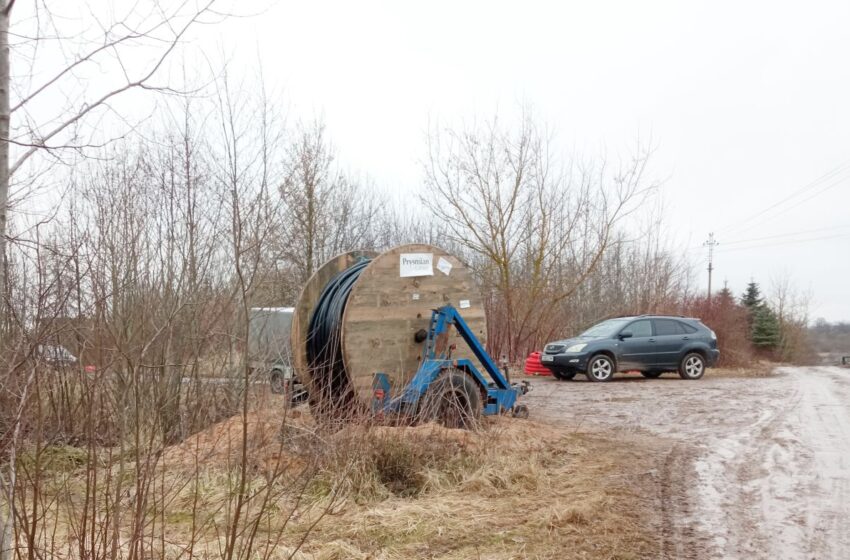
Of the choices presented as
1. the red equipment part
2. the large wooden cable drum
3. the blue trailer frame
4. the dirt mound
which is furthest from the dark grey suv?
the dirt mound

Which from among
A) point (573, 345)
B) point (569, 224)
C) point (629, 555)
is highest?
point (569, 224)

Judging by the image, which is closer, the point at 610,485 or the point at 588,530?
the point at 588,530

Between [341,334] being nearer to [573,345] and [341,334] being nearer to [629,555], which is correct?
[629,555]

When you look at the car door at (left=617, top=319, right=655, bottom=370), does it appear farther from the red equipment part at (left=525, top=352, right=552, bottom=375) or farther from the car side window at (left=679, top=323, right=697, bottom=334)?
the red equipment part at (left=525, top=352, right=552, bottom=375)

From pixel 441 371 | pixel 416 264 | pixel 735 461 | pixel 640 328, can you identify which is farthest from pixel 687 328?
pixel 441 371

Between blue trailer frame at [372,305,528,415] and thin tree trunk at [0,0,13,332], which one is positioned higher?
thin tree trunk at [0,0,13,332]

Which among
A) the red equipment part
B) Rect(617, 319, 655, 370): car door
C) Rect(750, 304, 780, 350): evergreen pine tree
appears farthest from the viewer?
Rect(750, 304, 780, 350): evergreen pine tree

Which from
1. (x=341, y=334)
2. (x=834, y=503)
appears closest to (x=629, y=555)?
(x=834, y=503)

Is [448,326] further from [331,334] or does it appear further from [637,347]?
[637,347]

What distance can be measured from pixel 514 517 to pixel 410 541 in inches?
39.6

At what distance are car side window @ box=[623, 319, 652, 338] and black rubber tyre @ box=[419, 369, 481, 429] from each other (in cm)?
982

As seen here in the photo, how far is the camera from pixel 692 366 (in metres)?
18.5

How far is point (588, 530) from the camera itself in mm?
5402

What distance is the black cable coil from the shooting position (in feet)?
29.2
